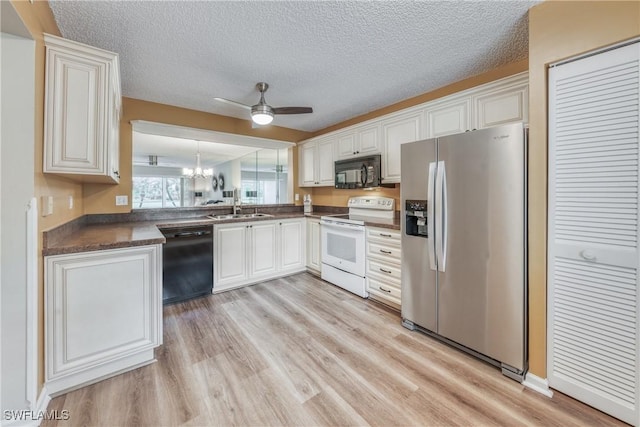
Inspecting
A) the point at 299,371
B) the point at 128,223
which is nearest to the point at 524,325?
the point at 299,371

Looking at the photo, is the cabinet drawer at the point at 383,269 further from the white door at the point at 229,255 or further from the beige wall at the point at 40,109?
the beige wall at the point at 40,109

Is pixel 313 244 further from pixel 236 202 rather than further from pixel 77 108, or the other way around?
pixel 77 108

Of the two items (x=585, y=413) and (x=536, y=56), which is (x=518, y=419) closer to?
(x=585, y=413)

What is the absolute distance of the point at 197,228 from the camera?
3096 millimetres

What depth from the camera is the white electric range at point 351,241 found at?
3.14 m

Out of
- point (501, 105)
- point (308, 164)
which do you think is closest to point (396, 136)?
point (501, 105)

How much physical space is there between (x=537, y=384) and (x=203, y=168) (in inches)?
179

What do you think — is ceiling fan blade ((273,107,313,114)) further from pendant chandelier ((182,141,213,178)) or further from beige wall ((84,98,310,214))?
pendant chandelier ((182,141,213,178))

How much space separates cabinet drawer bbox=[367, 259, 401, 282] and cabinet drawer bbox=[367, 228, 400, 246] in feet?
→ 0.84

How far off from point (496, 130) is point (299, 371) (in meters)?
2.17

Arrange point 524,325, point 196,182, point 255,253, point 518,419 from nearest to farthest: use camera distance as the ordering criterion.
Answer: point 518,419 < point 524,325 < point 255,253 < point 196,182

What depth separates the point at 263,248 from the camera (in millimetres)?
3658

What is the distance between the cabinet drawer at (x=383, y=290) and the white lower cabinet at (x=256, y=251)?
137cm

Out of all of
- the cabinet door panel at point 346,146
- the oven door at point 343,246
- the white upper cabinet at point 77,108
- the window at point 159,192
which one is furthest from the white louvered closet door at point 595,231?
the window at point 159,192
